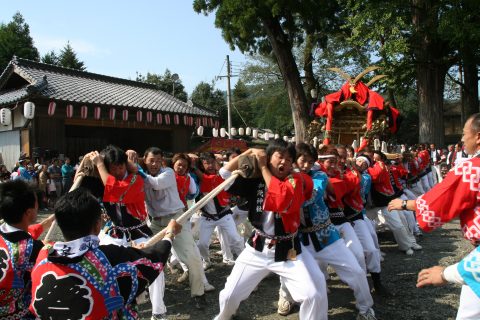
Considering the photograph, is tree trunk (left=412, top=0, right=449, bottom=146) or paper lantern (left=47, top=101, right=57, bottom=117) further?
tree trunk (left=412, top=0, right=449, bottom=146)

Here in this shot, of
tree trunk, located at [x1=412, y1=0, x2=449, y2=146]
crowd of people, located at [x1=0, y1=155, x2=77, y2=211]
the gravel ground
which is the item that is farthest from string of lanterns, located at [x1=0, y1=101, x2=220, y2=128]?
tree trunk, located at [x1=412, y1=0, x2=449, y2=146]

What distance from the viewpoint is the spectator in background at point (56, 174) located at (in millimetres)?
13336

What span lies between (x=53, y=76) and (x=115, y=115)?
432cm

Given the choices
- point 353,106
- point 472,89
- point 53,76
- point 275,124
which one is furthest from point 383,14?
point 275,124

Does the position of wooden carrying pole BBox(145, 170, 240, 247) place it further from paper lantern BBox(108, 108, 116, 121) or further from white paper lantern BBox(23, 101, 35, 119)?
paper lantern BBox(108, 108, 116, 121)

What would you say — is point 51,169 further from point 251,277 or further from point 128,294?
point 128,294

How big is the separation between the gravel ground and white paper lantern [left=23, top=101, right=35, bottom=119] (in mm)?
9522

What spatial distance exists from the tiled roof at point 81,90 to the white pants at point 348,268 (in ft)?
42.1

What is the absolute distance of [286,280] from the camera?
3.57m

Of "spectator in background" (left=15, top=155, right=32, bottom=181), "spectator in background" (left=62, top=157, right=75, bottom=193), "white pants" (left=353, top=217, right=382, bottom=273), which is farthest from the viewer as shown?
"spectator in background" (left=62, top=157, right=75, bottom=193)

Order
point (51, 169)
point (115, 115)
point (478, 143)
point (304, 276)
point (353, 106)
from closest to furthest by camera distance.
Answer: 1. point (478, 143)
2. point (304, 276)
3. point (353, 106)
4. point (51, 169)
5. point (115, 115)

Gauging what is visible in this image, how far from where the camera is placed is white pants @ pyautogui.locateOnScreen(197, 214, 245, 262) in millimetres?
6355

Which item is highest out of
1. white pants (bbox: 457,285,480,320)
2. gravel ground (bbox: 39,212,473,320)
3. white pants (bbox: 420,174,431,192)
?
white pants (bbox: 420,174,431,192)

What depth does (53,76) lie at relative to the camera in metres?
18.3
